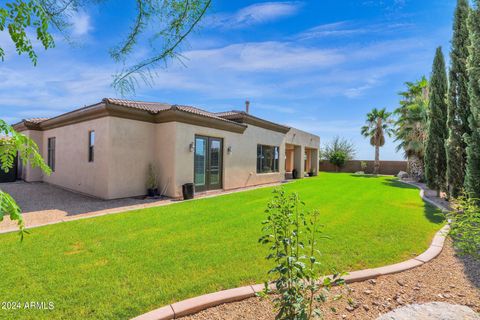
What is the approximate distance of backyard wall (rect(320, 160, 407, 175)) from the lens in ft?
106

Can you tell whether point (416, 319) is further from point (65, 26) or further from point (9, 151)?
point (65, 26)

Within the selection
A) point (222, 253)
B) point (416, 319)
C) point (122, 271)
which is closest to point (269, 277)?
point (222, 253)

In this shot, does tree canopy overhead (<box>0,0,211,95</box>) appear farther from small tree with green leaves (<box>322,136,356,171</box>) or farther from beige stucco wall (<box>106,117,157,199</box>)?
small tree with green leaves (<box>322,136,356,171</box>)

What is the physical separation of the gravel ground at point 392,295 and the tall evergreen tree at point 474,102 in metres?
3.44

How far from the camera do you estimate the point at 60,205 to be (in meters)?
9.90

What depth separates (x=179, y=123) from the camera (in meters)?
11.8

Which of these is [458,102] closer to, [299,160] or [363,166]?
[299,160]

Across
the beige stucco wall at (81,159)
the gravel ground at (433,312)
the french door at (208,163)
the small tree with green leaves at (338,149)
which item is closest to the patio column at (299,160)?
the french door at (208,163)

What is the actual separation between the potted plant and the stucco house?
20cm

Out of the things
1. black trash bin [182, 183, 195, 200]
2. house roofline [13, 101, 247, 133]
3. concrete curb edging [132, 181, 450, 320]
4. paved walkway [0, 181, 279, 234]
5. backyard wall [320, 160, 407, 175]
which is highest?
house roofline [13, 101, 247, 133]

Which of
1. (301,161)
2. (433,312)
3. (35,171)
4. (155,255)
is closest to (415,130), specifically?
(301,161)

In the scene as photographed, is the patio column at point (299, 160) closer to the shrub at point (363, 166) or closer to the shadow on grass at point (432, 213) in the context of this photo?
the shadow on grass at point (432, 213)

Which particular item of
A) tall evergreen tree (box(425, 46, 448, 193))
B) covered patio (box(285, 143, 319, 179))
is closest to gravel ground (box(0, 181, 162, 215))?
tall evergreen tree (box(425, 46, 448, 193))

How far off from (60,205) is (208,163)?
6.78 meters
